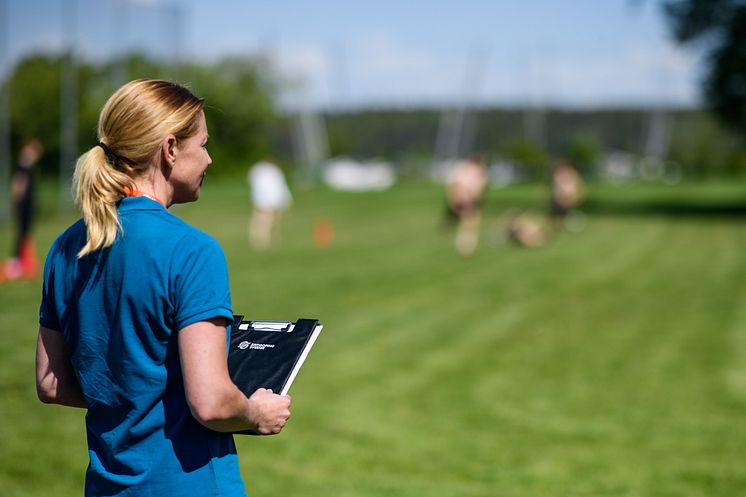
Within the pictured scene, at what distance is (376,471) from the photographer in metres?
6.35

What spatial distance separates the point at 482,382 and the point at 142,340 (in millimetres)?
6985

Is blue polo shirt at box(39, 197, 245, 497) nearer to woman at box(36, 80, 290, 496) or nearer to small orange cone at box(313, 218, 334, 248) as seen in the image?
woman at box(36, 80, 290, 496)

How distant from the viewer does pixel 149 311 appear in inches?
86.6

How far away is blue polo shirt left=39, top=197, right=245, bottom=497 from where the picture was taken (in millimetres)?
2166

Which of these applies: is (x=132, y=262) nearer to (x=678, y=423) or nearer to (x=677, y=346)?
(x=678, y=423)

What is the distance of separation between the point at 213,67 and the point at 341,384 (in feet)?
298

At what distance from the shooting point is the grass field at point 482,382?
626cm

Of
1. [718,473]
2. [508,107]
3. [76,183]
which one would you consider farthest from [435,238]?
[508,107]

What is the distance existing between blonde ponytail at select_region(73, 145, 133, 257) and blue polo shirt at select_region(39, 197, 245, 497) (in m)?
0.03

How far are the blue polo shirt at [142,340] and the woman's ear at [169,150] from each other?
0.12m

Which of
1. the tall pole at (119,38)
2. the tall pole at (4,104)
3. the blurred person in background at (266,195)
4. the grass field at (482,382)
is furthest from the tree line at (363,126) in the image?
the grass field at (482,382)

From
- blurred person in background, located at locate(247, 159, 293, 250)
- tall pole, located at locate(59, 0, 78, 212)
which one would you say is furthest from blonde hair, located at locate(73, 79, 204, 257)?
tall pole, located at locate(59, 0, 78, 212)

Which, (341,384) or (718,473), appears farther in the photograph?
(341,384)

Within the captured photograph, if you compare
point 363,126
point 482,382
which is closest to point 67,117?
point 482,382
